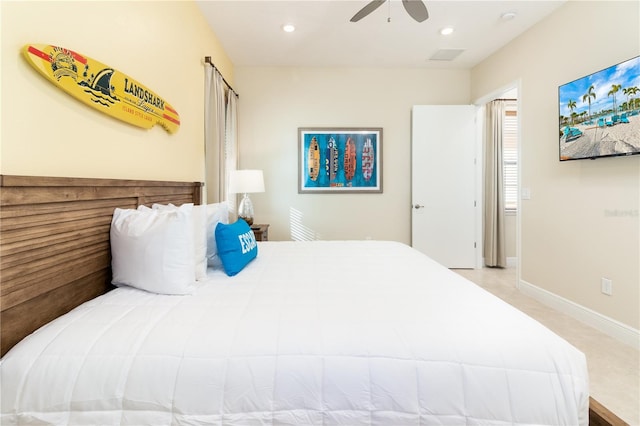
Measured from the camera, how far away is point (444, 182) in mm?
4352

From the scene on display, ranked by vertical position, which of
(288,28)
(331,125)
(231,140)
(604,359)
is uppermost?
(288,28)

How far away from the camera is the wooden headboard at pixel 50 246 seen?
40.3 inches

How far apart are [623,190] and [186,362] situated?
3153 mm

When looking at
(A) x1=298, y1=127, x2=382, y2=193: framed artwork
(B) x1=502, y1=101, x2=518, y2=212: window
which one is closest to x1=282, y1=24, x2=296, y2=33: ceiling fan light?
(A) x1=298, y1=127, x2=382, y2=193: framed artwork

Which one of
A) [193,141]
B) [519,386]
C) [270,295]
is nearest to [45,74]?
[270,295]

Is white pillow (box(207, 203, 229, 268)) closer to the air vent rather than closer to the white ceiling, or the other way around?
the white ceiling

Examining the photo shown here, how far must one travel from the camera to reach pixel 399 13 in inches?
116

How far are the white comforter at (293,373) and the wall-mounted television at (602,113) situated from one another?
6.96ft

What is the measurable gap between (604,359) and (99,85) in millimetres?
3533

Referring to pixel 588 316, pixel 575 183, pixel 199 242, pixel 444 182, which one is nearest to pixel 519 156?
pixel 575 183

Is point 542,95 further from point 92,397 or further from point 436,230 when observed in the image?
point 92,397

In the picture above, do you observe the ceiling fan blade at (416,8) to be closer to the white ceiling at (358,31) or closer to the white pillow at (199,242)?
the white ceiling at (358,31)

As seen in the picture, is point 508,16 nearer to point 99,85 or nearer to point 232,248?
point 232,248

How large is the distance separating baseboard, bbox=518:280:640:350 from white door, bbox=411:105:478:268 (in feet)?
3.55
